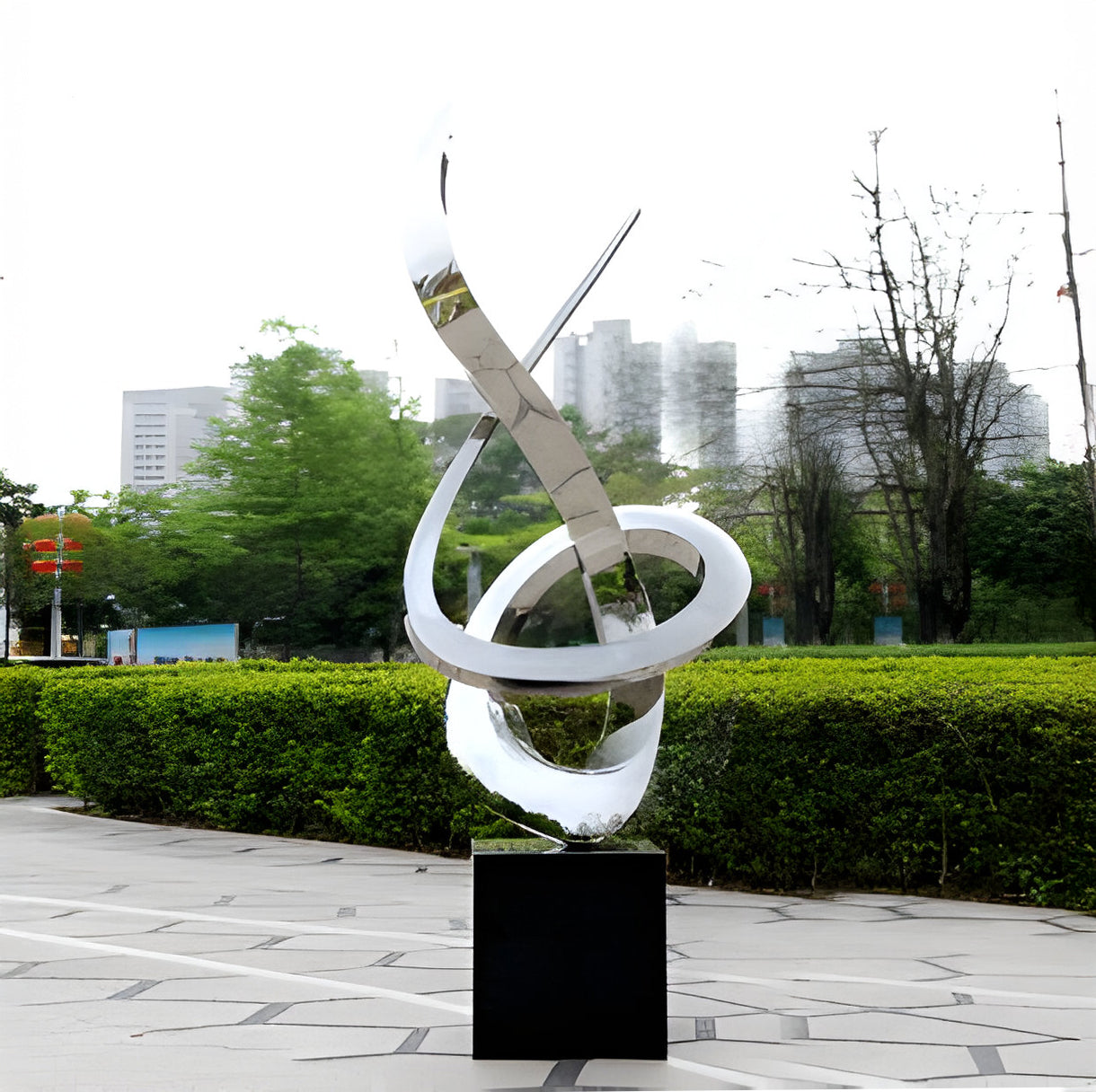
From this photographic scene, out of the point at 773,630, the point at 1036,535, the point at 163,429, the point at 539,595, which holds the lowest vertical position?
the point at 539,595

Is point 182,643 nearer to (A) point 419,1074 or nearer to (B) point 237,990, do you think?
(B) point 237,990

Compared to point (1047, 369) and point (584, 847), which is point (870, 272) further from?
point (584, 847)

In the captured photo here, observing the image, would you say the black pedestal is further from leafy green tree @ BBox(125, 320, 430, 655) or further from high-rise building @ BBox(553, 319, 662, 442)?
leafy green tree @ BBox(125, 320, 430, 655)

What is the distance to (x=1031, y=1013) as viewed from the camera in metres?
3.67

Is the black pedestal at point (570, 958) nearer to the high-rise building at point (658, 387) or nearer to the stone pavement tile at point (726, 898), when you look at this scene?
the stone pavement tile at point (726, 898)

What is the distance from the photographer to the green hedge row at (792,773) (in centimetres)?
526

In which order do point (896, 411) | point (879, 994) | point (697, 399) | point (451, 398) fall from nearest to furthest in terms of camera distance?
point (879, 994), point (896, 411), point (697, 399), point (451, 398)

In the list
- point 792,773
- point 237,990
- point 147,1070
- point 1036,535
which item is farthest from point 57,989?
point 1036,535

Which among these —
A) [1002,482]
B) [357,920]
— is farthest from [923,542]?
[357,920]

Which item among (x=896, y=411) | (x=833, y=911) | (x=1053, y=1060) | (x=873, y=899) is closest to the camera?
(x=1053, y=1060)

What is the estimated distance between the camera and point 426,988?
3963 mm

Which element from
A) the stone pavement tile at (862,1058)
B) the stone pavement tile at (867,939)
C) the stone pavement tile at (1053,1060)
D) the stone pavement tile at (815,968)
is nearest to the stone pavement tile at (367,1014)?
the stone pavement tile at (862,1058)

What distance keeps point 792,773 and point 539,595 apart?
2.32 m

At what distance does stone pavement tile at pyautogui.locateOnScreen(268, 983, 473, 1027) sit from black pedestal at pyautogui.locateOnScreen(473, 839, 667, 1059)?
1.37ft
